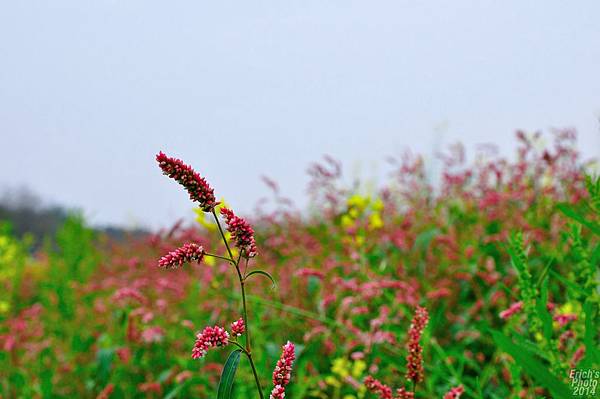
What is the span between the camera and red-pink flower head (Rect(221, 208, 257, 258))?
2.70ft

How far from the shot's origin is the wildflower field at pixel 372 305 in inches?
72.2

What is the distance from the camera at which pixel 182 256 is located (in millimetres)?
852

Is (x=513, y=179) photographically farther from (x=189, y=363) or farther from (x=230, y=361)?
(x=230, y=361)

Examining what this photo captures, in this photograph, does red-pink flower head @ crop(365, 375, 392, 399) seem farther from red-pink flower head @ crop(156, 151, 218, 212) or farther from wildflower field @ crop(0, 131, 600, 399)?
red-pink flower head @ crop(156, 151, 218, 212)

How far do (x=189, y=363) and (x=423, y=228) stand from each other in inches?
65.5

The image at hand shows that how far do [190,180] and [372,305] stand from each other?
207 cm

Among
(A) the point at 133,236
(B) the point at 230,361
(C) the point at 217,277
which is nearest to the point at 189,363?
(C) the point at 217,277

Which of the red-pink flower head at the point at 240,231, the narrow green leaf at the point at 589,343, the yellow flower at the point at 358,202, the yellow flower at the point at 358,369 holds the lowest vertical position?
the red-pink flower head at the point at 240,231

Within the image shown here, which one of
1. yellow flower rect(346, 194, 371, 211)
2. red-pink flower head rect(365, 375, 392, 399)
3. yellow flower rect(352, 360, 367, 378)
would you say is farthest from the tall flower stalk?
yellow flower rect(346, 194, 371, 211)

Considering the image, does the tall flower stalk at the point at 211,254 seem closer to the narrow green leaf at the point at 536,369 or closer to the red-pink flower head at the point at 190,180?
the red-pink flower head at the point at 190,180

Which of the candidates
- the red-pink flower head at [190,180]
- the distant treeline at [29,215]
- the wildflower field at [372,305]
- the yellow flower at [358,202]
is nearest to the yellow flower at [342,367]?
the wildflower field at [372,305]

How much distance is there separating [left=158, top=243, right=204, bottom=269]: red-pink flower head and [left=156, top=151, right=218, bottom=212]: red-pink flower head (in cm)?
6

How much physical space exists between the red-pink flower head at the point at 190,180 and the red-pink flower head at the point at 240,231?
0.9 inches

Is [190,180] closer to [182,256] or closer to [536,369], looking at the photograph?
[182,256]
